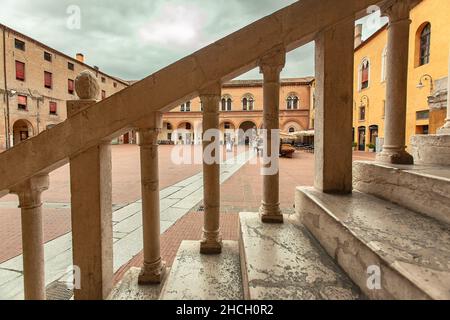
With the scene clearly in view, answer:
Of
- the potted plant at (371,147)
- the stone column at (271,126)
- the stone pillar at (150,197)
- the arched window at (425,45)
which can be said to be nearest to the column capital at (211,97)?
the stone pillar at (150,197)

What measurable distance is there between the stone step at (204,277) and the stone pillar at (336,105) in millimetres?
1357

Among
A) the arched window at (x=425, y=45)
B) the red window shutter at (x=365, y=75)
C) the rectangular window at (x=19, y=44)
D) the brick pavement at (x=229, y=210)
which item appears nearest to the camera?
the brick pavement at (x=229, y=210)

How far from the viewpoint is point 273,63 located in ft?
7.58

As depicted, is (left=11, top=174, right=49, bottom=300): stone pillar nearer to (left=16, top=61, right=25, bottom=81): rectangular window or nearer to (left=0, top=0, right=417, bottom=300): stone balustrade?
(left=0, top=0, right=417, bottom=300): stone balustrade

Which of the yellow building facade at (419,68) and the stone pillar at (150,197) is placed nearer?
the stone pillar at (150,197)

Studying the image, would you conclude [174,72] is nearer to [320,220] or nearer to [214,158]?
[214,158]

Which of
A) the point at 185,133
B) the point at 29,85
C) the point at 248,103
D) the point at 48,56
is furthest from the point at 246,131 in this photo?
the point at 29,85

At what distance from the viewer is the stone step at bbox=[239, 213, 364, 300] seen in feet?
4.89

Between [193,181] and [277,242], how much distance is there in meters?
7.45

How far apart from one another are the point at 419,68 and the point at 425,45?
4.20 ft

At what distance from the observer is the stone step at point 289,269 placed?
1.49 metres

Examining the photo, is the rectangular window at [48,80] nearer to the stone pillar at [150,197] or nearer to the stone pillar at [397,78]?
the stone pillar at [150,197]
